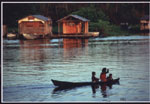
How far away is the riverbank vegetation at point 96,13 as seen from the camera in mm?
73812

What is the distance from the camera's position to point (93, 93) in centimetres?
1719

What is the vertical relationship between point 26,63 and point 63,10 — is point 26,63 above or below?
below

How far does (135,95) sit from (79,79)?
4804 mm

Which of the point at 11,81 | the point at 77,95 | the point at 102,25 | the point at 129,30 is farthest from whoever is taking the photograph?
the point at 129,30

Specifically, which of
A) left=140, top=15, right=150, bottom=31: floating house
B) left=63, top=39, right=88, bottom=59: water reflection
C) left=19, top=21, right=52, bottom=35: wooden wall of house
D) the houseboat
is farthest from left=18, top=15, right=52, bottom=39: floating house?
left=140, top=15, right=150, bottom=31: floating house

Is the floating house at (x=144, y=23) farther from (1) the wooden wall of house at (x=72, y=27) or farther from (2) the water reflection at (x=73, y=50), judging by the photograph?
(2) the water reflection at (x=73, y=50)

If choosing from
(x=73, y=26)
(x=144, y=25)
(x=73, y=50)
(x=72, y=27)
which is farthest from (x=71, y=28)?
(x=144, y=25)

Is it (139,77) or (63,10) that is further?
(63,10)

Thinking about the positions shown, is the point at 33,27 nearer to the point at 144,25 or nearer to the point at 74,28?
the point at 74,28

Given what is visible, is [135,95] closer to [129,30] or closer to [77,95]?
[77,95]

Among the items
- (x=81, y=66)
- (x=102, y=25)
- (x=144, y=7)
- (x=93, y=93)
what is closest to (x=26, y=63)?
(x=81, y=66)

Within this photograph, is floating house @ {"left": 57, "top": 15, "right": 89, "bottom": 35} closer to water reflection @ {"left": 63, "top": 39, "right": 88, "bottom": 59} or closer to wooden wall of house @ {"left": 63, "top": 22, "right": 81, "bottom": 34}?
wooden wall of house @ {"left": 63, "top": 22, "right": 81, "bottom": 34}

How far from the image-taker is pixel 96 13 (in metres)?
77.6

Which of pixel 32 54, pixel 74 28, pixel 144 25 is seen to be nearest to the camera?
pixel 32 54
